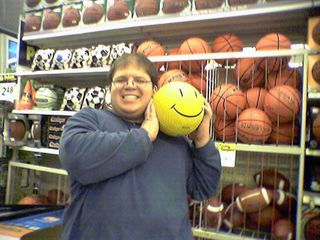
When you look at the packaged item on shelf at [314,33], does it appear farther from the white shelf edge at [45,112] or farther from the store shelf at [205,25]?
the white shelf edge at [45,112]

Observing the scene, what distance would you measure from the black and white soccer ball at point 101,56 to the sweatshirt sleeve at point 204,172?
4.13ft

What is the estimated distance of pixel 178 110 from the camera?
1.01 metres

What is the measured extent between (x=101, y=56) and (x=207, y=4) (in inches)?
33.8

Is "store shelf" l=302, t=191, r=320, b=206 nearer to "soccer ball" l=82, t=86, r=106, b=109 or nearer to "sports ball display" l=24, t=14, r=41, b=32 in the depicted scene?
"soccer ball" l=82, t=86, r=106, b=109

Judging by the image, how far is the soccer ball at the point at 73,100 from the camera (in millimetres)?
2166

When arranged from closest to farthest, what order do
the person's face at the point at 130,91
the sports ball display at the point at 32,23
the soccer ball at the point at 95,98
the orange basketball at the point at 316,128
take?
the person's face at the point at 130,91, the orange basketball at the point at 316,128, the soccer ball at the point at 95,98, the sports ball display at the point at 32,23

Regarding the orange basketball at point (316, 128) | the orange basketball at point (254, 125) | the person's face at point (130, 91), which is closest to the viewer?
the person's face at point (130, 91)

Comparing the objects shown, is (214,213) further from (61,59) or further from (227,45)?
(61,59)

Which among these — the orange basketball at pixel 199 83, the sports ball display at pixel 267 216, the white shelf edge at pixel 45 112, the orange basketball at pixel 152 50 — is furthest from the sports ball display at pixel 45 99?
the sports ball display at pixel 267 216

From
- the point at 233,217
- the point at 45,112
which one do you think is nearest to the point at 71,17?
the point at 45,112

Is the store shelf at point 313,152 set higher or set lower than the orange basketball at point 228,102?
lower

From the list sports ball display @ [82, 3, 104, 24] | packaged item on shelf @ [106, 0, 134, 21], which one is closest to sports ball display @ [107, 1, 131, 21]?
packaged item on shelf @ [106, 0, 134, 21]

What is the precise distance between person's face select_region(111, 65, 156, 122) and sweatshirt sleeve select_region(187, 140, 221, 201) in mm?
289

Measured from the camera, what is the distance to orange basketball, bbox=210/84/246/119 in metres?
1.62
